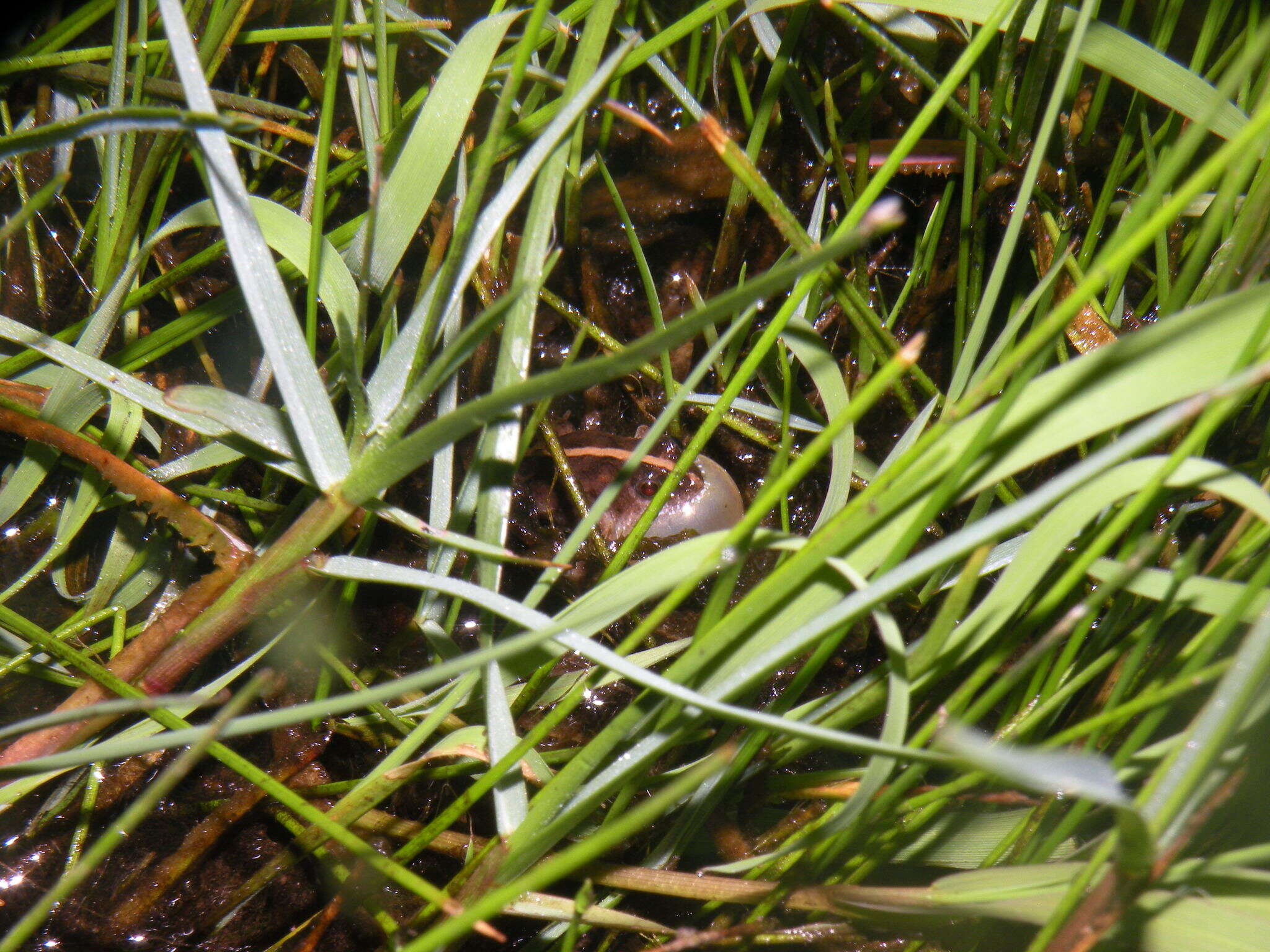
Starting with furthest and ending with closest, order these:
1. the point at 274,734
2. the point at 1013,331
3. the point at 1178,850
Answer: the point at 274,734
the point at 1013,331
the point at 1178,850

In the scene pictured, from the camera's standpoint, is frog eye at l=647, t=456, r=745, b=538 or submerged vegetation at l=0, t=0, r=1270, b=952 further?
frog eye at l=647, t=456, r=745, b=538

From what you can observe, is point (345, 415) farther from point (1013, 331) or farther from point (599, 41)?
point (1013, 331)

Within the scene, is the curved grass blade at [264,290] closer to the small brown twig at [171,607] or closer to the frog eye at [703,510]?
the small brown twig at [171,607]

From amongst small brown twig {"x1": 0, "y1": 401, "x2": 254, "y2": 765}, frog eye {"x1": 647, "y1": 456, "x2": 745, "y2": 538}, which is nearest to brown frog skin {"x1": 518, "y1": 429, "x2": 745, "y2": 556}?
frog eye {"x1": 647, "y1": 456, "x2": 745, "y2": 538}

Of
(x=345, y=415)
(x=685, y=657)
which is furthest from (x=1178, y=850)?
(x=345, y=415)

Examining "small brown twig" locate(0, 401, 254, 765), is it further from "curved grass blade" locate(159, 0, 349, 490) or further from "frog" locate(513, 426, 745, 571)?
"frog" locate(513, 426, 745, 571)

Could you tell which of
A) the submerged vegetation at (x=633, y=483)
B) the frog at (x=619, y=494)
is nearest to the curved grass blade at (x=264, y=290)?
the submerged vegetation at (x=633, y=483)

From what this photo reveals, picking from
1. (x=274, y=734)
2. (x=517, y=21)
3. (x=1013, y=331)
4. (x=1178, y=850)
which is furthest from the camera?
(x=517, y=21)
